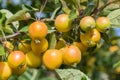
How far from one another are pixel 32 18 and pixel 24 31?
0.13 metres

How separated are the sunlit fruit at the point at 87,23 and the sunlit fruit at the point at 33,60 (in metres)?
0.35

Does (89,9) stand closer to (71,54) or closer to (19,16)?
Answer: (71,54)

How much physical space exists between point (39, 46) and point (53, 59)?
11 centimetres

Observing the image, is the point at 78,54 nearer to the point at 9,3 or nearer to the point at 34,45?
the point at 34,45

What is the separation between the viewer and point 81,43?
2.18 meters

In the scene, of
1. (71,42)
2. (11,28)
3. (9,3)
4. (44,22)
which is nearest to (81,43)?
(71,42)

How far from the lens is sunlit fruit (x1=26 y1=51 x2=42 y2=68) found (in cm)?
212

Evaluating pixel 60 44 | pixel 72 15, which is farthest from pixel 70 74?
pixel 72 15

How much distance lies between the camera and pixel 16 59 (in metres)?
1.96

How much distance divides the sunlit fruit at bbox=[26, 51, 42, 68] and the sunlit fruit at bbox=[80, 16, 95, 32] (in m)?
0.35

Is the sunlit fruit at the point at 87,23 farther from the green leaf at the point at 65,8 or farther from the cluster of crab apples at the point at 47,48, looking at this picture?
the green leaf at the point at 65,8

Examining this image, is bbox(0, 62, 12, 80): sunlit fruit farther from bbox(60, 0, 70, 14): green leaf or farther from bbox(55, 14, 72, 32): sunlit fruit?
bbox(60, 0, 70, 14): green leaf

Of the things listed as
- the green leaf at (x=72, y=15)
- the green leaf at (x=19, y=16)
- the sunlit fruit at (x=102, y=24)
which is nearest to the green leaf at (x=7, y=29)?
the green leaf at (x=19, y=16)

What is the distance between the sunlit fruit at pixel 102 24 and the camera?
206cm
